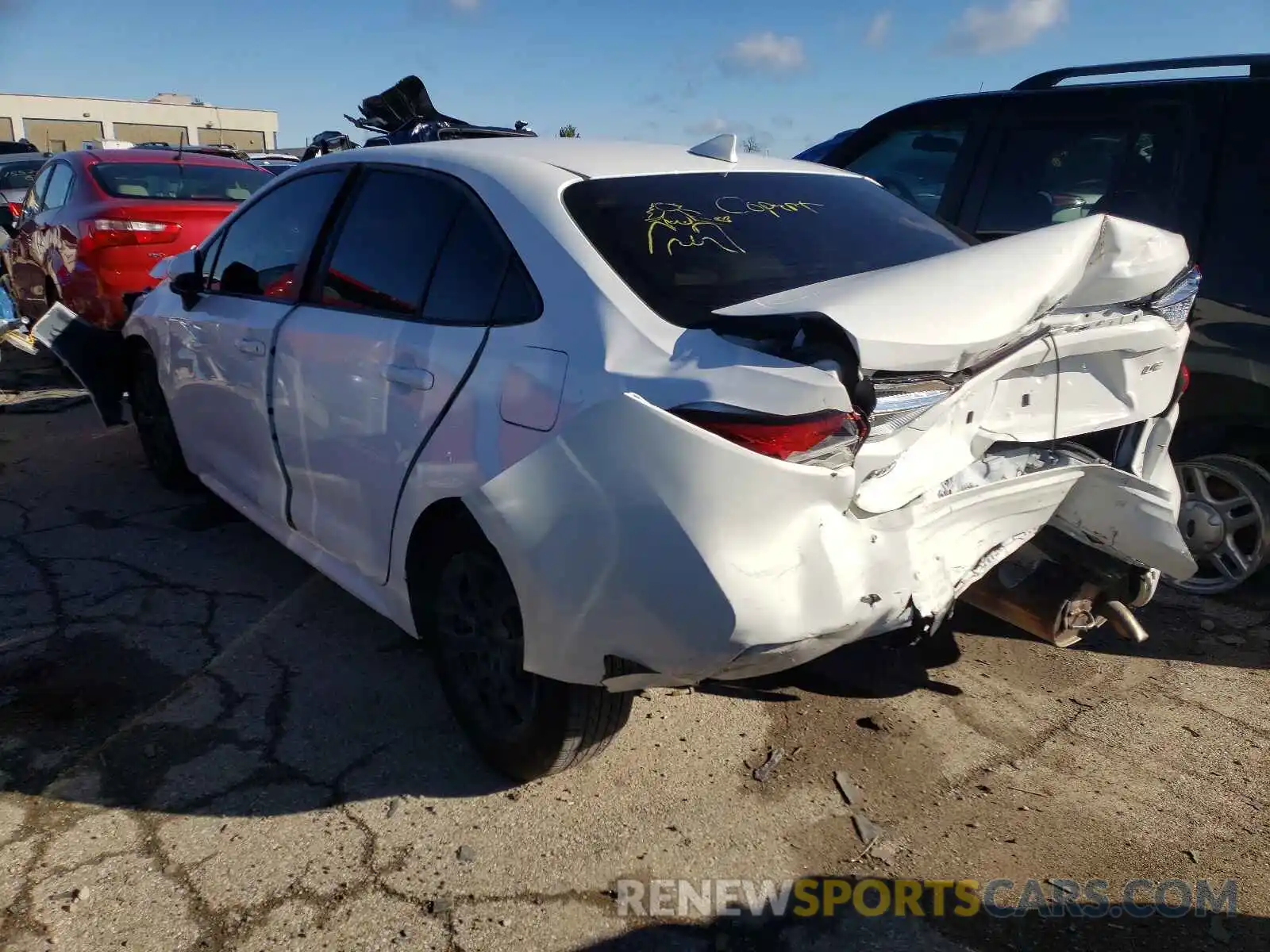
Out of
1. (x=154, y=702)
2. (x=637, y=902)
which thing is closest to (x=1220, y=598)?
(x=637, y=902)

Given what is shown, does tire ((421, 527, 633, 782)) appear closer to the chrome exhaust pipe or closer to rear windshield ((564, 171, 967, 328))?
rear windshield ((564, 171, 967, 328))

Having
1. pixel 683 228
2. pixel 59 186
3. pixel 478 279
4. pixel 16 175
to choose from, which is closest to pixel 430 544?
pixel 478 279

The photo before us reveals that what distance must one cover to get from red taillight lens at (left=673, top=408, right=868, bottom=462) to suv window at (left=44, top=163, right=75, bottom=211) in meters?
7.35

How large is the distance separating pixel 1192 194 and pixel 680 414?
274 centimetres

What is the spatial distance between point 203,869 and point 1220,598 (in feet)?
12.6

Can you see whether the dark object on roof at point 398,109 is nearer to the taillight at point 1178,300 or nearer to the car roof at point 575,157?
the car roof at point 575,157

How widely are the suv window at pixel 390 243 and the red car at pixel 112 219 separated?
400 centimetres

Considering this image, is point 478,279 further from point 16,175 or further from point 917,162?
point 16,175

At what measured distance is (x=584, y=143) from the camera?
3.31m

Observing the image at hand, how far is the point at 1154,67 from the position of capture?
4168 millimetres

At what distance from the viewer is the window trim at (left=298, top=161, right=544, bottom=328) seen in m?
2.64

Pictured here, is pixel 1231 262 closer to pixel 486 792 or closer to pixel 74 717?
pixel 486 792

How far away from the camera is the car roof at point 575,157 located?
9.68 feet

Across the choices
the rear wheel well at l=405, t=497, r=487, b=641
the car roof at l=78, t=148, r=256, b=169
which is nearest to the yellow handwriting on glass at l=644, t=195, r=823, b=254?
the rear wheel well at l=405, t=497, r=487, b=641
